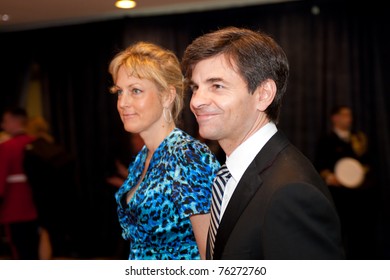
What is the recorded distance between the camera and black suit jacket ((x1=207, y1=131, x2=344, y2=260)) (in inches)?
43.6

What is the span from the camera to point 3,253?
5.36 metres

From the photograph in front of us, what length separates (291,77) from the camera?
191 inches

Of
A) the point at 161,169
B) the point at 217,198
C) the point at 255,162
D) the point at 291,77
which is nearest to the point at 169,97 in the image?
the point at 161,169

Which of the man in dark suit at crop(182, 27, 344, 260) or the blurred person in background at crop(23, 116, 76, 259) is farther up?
the man in dark suit at crop(182, 27, 344, 260)

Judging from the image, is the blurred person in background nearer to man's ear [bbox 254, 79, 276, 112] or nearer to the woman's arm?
the woman's arm

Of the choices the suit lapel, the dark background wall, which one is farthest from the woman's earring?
the dark background wall

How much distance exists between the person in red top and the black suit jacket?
110 inches

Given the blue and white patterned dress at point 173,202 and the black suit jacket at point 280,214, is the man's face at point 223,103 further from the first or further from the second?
the blue and white patterned dress at point 173,202

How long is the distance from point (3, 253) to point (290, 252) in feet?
15.8

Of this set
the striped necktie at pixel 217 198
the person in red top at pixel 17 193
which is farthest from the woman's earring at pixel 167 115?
the person in red top at pixel 17 193

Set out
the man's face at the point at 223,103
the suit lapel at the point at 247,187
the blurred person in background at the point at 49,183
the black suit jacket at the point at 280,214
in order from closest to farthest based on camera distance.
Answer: the black suit jacket at the point at 280,214
the suit lapel at the point at 247,187
the man's face at the point at 223,103
the blurred person in background at the point at 49,183

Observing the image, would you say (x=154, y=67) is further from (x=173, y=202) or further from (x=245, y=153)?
(x=245, y=153)

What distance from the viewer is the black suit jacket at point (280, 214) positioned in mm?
1107
